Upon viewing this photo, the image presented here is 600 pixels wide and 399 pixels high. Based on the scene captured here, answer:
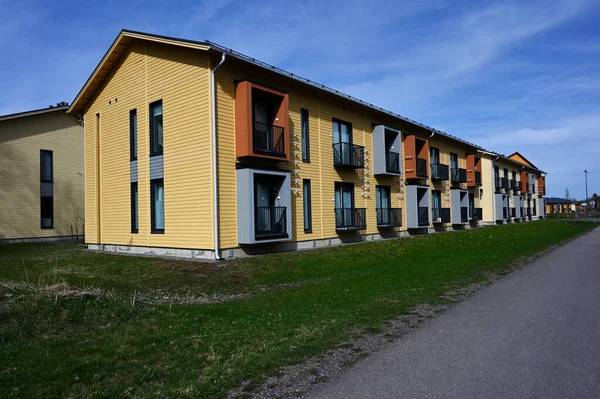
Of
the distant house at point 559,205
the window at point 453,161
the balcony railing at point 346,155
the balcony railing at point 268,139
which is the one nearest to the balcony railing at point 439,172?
the window at point 453,161

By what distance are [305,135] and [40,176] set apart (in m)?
17.7

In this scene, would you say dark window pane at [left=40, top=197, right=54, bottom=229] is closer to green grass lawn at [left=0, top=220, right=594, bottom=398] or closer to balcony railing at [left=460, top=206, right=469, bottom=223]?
green grass lawn at [left=0, top=220, right=594, bottom=398]

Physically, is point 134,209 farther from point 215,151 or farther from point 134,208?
point 215,151

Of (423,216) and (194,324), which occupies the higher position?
(423,216)

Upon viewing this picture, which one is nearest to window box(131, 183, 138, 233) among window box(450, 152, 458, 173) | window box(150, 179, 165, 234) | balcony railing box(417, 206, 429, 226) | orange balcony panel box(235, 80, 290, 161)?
window box(150, 179, 165, 234)

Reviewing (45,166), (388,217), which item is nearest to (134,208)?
(45,166)

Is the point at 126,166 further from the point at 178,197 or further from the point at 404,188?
the point at 404,188

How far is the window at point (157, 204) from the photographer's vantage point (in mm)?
17031

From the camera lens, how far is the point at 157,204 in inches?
685

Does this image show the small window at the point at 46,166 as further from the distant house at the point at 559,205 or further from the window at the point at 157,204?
the distant house at the point at 559,205

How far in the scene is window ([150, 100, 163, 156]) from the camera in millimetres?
17453

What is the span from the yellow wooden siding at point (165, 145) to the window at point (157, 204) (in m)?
0.27

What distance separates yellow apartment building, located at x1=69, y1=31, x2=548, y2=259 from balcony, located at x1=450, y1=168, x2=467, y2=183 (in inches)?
385

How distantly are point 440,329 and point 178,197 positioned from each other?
11.8 metres
